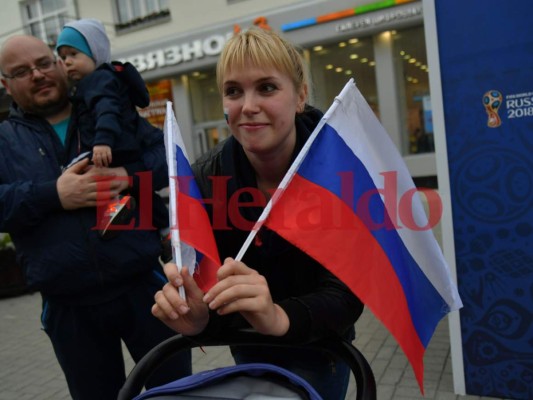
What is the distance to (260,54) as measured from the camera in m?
1.38

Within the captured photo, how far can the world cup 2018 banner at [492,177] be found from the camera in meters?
2.63

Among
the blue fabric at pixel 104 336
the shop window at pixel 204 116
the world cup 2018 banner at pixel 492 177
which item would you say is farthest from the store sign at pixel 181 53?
the blue fabric at pixel 104 336

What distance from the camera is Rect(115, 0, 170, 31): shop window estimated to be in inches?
606

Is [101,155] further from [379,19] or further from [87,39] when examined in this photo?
[379,19]

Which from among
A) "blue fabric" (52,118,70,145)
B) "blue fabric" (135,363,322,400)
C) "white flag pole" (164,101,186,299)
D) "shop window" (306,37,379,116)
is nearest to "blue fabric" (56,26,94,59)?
→ "blue fabric" (52,118,70,145)

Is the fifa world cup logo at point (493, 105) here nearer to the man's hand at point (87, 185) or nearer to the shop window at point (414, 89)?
the man's hand at point (87, 185)

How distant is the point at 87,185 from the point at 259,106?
0.91 metres

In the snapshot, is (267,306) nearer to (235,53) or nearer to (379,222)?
(379,222)

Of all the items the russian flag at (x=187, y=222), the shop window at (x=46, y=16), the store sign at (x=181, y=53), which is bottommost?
the russian flag at (x=187, y=222)

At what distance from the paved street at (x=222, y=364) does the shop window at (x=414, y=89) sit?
28.2 feet

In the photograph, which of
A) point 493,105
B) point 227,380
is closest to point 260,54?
point 227,380

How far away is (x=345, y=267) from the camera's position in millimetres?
1337

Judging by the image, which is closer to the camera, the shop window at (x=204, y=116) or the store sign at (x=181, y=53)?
the store sign at (x=181, y=53)

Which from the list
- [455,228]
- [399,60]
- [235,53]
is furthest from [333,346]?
[399,60]
